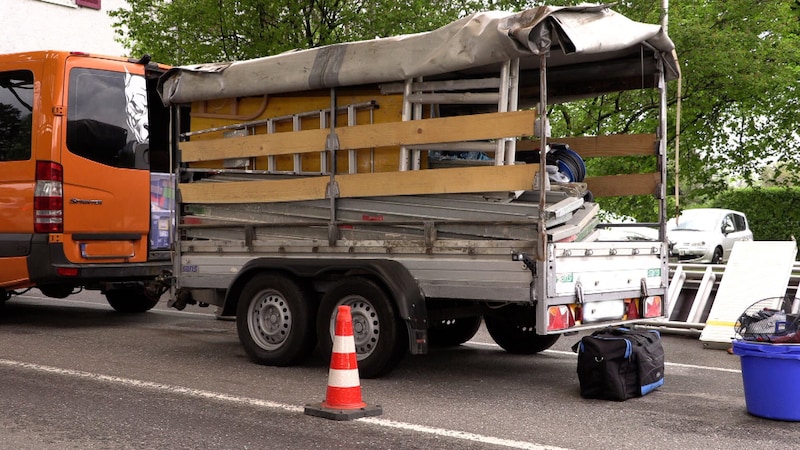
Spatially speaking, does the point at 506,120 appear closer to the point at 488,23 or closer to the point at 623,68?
the point at 488,23

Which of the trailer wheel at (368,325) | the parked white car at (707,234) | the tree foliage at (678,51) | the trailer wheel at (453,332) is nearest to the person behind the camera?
the trailer wheel at (368,325)

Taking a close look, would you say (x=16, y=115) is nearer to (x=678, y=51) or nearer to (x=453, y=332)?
(x=453, y=332)

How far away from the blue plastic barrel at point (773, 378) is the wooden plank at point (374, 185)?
1872 mm

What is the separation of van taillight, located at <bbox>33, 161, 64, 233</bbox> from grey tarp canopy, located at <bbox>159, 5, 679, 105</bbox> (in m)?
1.62

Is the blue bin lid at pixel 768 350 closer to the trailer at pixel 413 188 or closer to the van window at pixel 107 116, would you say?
the trailer at pixel 413 188

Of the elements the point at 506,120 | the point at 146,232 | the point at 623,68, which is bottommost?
the point at 146,232

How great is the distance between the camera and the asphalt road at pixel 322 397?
5.63m

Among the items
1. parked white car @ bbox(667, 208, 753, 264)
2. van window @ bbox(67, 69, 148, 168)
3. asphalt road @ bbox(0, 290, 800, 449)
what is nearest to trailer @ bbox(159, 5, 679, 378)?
asphalt road @ bbox(0, 290, 800, 449)

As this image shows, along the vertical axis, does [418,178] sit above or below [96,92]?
below

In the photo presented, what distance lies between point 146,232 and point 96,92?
5.20ft

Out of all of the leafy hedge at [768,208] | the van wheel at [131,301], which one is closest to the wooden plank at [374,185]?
the van wheel at [131,301]

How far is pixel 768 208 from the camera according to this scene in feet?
88.0

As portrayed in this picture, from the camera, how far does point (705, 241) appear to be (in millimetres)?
24203

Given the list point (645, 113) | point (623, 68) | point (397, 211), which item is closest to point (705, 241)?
point (645, 113)
